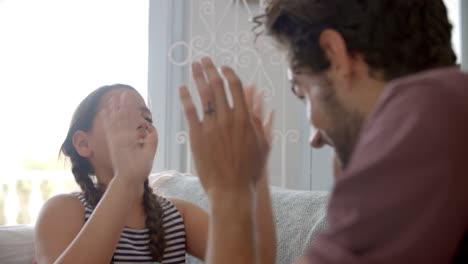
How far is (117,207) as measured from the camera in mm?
1132

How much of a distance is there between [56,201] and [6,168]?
142 cm

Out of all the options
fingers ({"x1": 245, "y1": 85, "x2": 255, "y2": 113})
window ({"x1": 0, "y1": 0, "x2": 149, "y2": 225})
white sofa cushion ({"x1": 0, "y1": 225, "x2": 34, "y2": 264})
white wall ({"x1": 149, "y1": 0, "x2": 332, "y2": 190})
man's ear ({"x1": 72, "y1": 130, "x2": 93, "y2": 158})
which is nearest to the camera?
fingers ({"x1": 245, "y1": 85, "x2": 255, "y2": 113})

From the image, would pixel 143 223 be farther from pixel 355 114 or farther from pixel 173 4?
pixel 173 4

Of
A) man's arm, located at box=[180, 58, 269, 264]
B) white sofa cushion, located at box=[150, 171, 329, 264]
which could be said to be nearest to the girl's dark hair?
white sofa cushion, located at box=[150, 171, 329, 264]

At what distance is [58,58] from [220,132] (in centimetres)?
193

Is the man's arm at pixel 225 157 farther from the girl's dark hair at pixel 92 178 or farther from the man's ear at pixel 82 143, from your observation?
the man's ear at pixel 82 143

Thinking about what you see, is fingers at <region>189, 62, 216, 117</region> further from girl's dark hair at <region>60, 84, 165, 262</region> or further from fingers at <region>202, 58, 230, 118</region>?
girl's dark hair at <region>60, 84, 165, 262</region>

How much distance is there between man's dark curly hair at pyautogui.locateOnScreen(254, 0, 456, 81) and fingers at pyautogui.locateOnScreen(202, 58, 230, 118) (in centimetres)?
12

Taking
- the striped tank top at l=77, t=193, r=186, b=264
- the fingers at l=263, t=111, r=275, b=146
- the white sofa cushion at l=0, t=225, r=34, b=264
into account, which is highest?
the fingers at l=263, t=111, r=275, b=146

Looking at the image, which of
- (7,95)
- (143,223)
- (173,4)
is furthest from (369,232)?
(7,95)

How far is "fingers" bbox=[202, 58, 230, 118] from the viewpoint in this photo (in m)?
0.68

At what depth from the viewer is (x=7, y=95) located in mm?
2434

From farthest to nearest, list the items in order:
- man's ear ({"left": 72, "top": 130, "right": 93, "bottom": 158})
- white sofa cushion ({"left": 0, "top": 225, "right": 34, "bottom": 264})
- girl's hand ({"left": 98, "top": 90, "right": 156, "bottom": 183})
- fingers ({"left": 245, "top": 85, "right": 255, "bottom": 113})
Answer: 1. white sofa cushion ({"left": 0, "top": 225, "right": 34, "bottom": 264})
2. man's ear ({"left": 72, "top": 130, "right": 93, "bottom": 158})
3. girl's hand ({"left": 98, "top": 90, "right": 156, "bottom": 183})
4. fingers ({"left": 245, "top": 85, "right": 255, "bottom": 113})

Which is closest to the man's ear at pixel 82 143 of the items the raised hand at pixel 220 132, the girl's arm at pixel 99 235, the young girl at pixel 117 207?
the young girl at pixel 117 207
